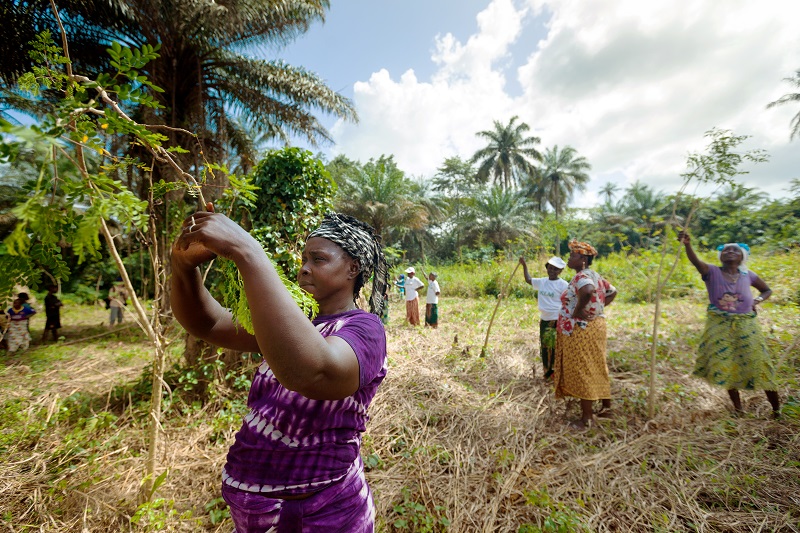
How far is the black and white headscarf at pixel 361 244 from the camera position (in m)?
1.26

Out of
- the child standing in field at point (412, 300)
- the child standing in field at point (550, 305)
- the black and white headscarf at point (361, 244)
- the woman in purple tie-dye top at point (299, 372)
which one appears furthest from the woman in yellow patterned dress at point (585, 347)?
the child standing in field at point (412, 300)

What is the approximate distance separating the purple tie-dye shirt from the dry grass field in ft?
5.45

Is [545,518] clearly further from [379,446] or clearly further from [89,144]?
[89,144]

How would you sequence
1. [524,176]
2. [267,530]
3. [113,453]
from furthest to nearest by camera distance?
[524,176] < [113,453] < [267,530]

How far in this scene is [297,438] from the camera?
1.08 meters

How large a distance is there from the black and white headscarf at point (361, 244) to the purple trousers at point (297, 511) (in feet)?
2.18

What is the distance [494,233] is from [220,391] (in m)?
22.0

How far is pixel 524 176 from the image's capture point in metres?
32.9

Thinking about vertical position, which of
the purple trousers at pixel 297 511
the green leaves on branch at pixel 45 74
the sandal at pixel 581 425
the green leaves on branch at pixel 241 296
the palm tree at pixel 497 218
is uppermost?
the palm tree at pixel 497 218

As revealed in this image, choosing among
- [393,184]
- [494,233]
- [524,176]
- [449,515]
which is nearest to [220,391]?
[449,515]

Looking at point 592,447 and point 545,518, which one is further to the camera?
point 592,447

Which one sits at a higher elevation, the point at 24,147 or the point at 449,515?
the point at 24,147

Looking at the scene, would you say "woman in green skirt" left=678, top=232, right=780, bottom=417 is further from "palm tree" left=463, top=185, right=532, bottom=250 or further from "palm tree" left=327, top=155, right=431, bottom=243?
"palm tree" left=463, top=185, right=532, bottom=250

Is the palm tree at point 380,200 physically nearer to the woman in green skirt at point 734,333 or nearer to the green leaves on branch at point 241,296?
the woman in green skirt at point 734,333
